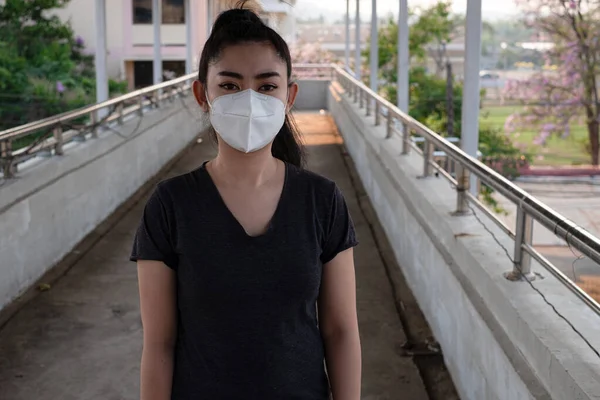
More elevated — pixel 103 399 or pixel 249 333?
pixel 249 333

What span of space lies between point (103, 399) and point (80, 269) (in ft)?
9.91

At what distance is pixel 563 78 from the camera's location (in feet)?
94.8

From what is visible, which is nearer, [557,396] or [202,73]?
[202,73]

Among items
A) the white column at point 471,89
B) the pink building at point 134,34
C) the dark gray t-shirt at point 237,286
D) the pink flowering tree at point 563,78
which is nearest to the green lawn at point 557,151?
the pink flowering tree at point 563,78

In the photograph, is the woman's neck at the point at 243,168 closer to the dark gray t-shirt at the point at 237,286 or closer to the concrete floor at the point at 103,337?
the dark gray t-shirt at the point at 237,286

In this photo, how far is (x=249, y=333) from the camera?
6.43 ft

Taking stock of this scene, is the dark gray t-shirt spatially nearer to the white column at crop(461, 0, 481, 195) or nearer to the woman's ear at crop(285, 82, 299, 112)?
the woman's ear at crop(285, 82, 299, 112)

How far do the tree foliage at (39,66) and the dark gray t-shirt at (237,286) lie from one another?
24.3 metres

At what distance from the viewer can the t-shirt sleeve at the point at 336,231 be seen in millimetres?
2055

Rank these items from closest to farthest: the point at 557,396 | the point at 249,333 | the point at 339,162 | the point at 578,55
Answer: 1. the point at 249,333
2. the point at 557,396
3. the point at 339,162
4. the point at 578,55

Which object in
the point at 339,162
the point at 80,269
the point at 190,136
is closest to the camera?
the point at 80,269

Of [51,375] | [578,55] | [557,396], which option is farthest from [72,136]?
[578,55]

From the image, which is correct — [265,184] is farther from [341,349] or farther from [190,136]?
[190,136]

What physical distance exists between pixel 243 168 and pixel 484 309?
96.0 inches
